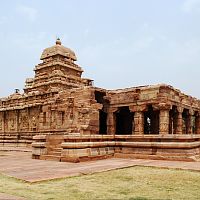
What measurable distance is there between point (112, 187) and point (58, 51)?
2695cm

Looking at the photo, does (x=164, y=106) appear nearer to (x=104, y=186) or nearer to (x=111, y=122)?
(x=111, y=122)

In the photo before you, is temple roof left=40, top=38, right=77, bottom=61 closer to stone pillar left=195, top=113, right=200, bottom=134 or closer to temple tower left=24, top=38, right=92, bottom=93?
temple tower left=24, top=38, right=92, bottom=93

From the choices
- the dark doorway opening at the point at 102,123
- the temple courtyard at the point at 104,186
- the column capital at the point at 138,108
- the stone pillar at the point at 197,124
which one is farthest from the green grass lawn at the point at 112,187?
the stone pillar at the point at 197,124

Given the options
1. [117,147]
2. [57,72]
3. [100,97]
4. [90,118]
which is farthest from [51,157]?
[57,72]

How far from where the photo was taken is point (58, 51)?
31.0m

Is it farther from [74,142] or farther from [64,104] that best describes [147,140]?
[64,104]

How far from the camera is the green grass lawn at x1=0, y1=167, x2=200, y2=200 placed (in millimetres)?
4816

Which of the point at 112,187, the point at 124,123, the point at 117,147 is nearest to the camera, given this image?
the point at 112,187

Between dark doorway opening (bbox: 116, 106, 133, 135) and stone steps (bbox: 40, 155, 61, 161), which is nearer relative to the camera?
stone steps (bbox: 40, 155, 61, 161)

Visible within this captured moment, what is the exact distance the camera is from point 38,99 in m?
25.2

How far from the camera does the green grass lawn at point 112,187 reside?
4816 mm

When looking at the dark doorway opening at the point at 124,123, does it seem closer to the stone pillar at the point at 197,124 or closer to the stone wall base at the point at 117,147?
the stone pillar at the point at 197,124

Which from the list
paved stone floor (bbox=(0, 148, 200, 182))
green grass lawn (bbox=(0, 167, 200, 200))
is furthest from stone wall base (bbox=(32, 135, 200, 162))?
green grass lawn (bbox=(0, 167, 200, 200))

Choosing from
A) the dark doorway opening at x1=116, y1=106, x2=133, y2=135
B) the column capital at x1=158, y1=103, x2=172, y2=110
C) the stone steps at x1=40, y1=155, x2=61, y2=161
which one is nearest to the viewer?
the stone steps at x1=40, y1=155, x2=61, y2=161
